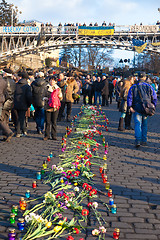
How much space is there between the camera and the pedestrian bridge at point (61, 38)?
234 feet

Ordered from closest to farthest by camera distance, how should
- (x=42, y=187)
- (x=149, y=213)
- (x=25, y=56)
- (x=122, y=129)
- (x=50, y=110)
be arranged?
(x=149, y=213) < (x=42, y=187) < (x=50, y=110) < (x=122, y=129) < (x=25, y=56)

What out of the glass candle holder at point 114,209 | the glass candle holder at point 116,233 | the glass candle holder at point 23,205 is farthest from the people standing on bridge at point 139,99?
the glass candle holder at point 116,233

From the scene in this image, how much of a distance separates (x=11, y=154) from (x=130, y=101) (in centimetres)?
333

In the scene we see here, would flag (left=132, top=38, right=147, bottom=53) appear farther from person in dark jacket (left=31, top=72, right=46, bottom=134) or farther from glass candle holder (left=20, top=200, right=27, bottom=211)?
glass candle holder (left=20, top=200, right=27, bottom=211)

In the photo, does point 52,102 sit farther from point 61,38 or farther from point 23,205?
point 61,38

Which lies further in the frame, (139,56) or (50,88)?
(139,56)

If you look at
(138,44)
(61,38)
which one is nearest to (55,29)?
(61,38)

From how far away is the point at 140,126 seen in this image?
30.6 ft

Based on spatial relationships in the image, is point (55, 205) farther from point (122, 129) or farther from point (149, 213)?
point (122, 129)

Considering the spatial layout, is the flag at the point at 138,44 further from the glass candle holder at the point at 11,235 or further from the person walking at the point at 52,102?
the glass candle holder at the point at 11,235

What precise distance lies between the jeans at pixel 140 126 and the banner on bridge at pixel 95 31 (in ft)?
211

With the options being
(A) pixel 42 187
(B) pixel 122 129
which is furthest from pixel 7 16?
(A) pixel 42 187

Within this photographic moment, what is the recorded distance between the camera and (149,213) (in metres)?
4.50

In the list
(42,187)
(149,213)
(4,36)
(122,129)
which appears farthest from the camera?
(4,36)
